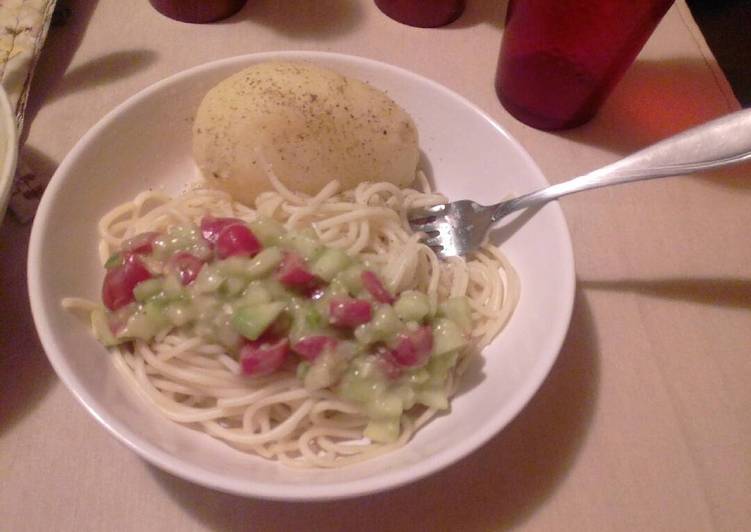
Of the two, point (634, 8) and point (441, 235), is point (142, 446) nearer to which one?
point (441, 235)

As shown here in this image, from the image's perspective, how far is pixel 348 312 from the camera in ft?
3.99

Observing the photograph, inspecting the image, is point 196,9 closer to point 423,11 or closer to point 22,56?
point 22,56

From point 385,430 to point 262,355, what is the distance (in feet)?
0.92

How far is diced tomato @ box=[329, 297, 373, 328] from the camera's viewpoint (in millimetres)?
1217

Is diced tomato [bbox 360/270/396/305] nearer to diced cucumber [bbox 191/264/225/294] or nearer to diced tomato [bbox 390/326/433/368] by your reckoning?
diced tomato [bbox 390/326/433/368]

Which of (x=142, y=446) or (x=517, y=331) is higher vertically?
(x=517, y=331)

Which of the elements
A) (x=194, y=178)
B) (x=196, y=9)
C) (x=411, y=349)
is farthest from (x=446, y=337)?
(x=196, y=9)

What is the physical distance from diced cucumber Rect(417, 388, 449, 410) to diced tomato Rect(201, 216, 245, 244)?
53cm

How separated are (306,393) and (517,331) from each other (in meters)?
0.50

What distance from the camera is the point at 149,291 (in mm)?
1292

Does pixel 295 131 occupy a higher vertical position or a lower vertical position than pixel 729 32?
lower

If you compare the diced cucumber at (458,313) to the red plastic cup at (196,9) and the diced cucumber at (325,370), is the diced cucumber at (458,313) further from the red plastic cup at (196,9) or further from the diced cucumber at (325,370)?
the red plastic cup at (196,9)

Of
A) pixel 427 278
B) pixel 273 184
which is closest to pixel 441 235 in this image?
pixel 427 278

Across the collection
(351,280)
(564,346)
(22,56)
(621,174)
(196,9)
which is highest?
(621,174)
